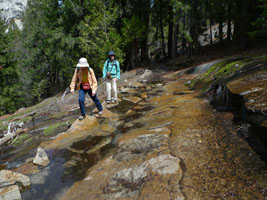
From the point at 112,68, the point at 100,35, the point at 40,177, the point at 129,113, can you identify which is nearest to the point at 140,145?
the point at 40,177

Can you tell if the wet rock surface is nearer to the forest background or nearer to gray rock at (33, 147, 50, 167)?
gray rock at (33, 147, 50, 167)

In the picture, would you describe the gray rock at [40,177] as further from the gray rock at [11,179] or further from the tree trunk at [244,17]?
the tree trunk at [244,17]

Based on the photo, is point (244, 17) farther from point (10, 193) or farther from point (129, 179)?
point (10, 193)

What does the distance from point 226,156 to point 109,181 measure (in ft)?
6.52

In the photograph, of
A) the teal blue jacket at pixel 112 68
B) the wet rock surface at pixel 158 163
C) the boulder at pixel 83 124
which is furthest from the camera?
the teal blue jacket at pixel 112 68

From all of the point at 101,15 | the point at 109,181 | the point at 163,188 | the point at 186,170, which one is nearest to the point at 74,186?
the point at 109,181

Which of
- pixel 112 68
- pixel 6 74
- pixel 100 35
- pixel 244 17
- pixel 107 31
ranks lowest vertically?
pixel 112 68

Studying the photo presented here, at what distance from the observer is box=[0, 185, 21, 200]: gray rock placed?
2963 millimetres

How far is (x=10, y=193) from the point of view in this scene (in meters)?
3.02

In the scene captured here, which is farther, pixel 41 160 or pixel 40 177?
pixel 41 160

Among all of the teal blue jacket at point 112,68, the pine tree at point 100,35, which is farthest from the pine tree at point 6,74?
the teal blue jacket at point 112,68

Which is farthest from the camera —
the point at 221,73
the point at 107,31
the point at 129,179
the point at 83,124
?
the point at 107,31

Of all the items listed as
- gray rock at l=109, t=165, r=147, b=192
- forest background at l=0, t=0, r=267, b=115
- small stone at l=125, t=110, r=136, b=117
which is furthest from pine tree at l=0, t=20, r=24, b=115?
gray rock at l=109, t=165, r=147, b=192

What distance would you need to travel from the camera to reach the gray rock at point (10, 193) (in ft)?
9.72
